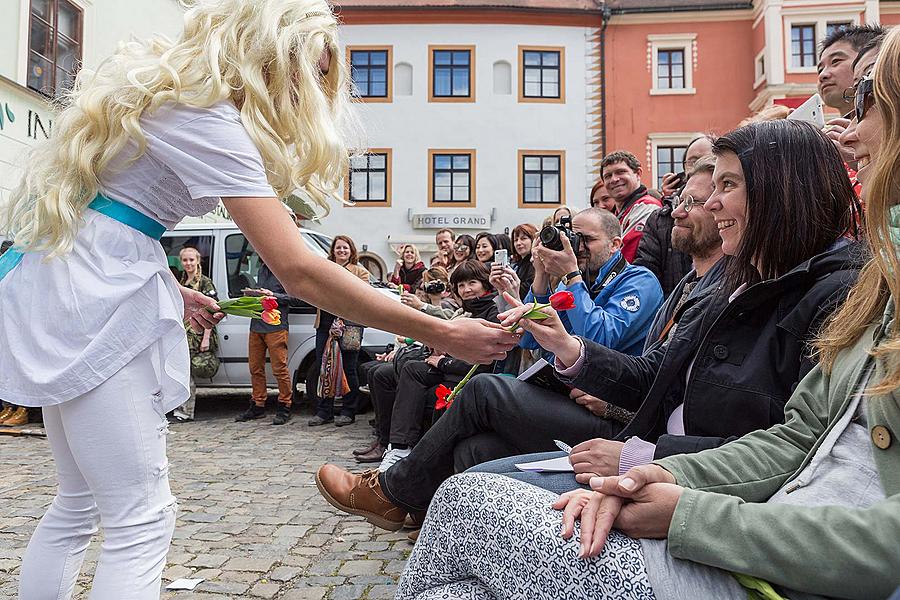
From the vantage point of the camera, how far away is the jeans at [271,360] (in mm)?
8195

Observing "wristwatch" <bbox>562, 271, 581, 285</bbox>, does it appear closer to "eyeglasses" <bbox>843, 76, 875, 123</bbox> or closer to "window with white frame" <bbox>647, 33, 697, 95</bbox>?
"eyeglasses" <bbox>843, 76, 875, 123</bbox>

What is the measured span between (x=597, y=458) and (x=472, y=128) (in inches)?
891

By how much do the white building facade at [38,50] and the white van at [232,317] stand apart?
3107 millimetres

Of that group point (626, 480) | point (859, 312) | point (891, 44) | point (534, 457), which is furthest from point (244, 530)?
point (891, 44)

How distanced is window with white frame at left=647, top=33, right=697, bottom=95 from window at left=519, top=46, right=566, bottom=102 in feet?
9.55

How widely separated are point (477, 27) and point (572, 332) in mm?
22674

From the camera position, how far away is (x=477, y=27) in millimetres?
24422

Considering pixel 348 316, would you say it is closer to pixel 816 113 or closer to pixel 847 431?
pixel 847 431

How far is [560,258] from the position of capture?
3.66 metres

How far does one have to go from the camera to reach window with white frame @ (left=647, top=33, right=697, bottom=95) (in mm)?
24547

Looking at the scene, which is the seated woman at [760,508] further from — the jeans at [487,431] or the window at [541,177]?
the window at [541,177]

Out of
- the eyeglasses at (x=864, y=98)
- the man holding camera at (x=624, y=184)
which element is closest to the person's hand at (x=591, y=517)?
the eyeglasses at (x=864, y=98)

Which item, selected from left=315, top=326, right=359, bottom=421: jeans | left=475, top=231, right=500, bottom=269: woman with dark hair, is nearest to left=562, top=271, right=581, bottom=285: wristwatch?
left=475, top=231, right=500, bottom=269: woman with dark hair

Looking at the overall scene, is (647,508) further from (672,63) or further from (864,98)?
(672,63)
